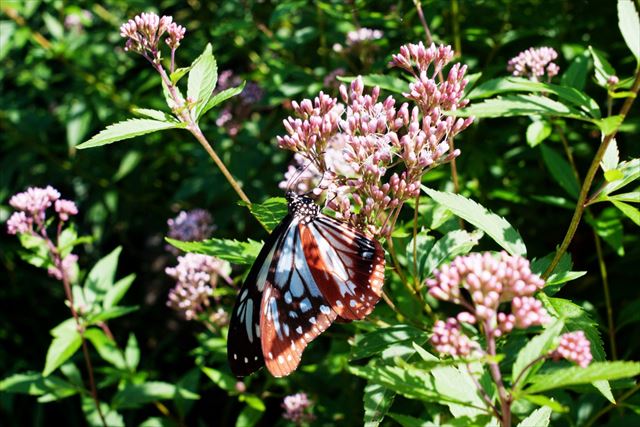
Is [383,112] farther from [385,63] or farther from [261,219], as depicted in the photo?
[385,63]

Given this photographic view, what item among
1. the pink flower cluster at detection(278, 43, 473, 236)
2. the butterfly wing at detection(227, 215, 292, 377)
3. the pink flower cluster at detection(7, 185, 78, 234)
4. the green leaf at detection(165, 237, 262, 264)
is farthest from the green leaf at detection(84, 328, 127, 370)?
the pink flower cluster at detection(278, 43, 473, 236)

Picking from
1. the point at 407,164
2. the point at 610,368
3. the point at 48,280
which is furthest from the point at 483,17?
the point at 48,280

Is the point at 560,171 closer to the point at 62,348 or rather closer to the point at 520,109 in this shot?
the point at 520,109

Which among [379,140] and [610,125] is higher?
[379,140]

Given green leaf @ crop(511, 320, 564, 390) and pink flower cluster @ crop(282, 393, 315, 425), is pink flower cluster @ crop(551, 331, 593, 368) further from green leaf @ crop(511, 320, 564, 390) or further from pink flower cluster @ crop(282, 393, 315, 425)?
pink flower cluster @ crop(282, 393, 315, 425)

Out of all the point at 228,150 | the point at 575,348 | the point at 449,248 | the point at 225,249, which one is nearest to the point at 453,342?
the point at 575,348
